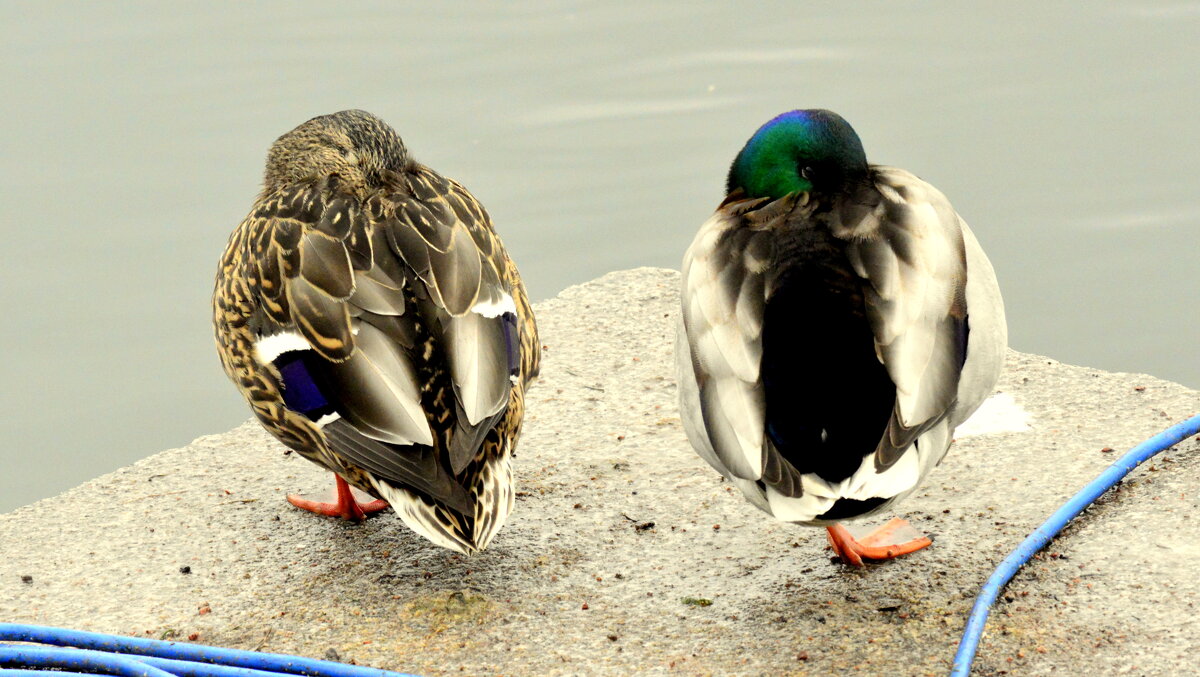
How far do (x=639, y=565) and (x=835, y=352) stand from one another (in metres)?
0.97

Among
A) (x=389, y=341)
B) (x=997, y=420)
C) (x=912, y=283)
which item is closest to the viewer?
(x=912, y=283)

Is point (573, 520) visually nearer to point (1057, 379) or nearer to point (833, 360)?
point (833, 360)

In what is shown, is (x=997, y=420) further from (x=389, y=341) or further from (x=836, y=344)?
(x=389, y=341)

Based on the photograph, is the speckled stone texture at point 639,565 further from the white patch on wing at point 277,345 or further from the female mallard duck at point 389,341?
the white patch on wing at point 277,345

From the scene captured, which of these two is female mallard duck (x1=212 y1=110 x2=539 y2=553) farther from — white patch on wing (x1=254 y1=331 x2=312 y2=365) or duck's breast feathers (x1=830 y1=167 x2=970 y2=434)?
duck's breast feathers (x1=830 y1=167 x2=970 y2=434)

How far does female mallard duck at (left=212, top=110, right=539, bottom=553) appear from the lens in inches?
135

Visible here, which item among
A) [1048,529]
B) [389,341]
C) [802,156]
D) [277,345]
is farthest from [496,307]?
[1048,529]

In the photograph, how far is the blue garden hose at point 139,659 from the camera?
3.19m

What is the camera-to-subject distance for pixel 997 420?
4.54 metres

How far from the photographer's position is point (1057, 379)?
4820 millimetres

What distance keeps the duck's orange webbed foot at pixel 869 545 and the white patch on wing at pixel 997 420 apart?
0.75 meters

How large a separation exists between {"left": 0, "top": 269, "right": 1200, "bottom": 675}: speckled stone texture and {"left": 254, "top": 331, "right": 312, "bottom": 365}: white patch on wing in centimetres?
61

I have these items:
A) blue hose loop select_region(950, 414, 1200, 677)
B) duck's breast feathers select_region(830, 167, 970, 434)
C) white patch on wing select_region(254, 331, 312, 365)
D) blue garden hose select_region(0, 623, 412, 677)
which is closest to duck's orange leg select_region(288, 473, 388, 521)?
white patch on wing select_region(254, 331, 312, 365)

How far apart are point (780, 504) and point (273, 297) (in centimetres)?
147
